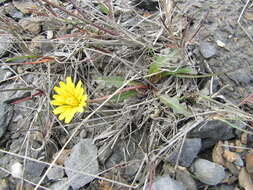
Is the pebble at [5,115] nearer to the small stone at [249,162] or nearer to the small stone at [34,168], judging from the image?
the small stone at [34,168]

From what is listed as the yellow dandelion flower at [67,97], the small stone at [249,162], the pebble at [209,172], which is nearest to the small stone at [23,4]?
the yellow dandelion flower at [67,97]

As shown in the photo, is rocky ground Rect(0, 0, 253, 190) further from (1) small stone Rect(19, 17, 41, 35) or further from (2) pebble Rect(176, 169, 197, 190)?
(1) small stone Rect(19, 17, 41, 35)

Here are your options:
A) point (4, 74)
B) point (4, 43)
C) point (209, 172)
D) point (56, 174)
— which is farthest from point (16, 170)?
point (209, 172)

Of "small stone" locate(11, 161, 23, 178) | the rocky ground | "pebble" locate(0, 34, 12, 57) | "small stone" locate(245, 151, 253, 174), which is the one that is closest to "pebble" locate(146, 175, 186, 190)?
the rocky ground

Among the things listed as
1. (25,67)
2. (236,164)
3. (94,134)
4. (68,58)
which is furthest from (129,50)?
(236,164)

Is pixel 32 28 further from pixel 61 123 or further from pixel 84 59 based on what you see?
pixel 61 123

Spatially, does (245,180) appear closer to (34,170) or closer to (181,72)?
(181,72)
